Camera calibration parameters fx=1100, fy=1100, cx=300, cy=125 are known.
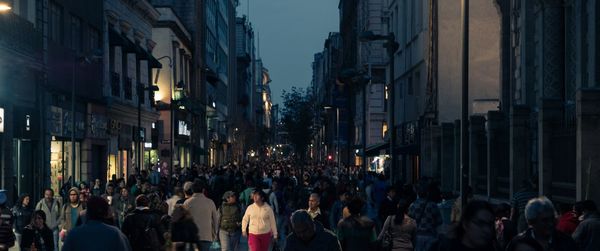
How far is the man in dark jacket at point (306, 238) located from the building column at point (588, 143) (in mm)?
7813

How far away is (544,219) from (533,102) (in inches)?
876

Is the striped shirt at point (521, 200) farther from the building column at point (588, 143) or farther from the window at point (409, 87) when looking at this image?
the window at point (409, 87)

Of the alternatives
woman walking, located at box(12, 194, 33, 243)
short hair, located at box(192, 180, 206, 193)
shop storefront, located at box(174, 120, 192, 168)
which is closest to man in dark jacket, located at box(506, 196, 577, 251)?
short hair, located at box(192, 180, 206, 193)

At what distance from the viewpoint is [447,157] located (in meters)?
31.9

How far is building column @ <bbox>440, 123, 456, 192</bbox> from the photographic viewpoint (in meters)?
31.5

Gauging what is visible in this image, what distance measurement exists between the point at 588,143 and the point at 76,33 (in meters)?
27.9

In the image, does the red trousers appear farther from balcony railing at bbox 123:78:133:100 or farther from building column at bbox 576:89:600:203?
balcony railing at bbox 123:78:133:100

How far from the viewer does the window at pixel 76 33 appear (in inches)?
1602

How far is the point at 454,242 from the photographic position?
7441 millimetres

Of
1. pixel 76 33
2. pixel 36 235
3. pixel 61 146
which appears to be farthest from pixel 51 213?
pixel 76 33

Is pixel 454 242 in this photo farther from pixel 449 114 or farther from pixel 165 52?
pixel 165 52

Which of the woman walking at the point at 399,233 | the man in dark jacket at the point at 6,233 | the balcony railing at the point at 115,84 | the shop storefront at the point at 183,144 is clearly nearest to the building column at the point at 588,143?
the woman walking at the point at 399,233

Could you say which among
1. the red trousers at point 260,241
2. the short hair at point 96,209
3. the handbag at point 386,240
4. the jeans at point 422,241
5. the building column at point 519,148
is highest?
the building column at point 519,148

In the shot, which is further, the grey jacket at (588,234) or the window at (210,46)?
the window at (210,46)
